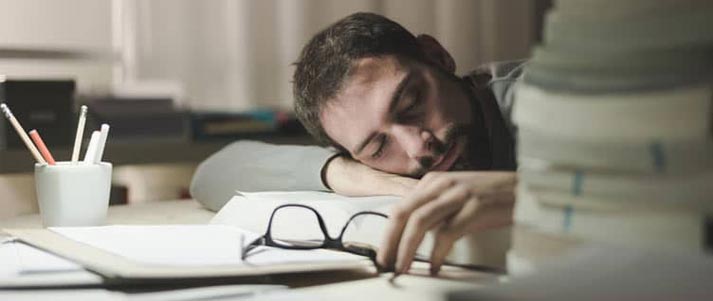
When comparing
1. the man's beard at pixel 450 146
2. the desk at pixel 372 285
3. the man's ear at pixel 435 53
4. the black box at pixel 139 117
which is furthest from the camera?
the black box at pixel 139 117

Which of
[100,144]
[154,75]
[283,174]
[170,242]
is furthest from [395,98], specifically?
[154,75]

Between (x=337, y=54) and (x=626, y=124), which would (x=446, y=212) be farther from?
(x=337, y=54)

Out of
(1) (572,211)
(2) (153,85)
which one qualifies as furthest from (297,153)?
(1) (572,211)

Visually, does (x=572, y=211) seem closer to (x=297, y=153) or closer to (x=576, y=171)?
(x=576, y=171)

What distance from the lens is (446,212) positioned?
61cm

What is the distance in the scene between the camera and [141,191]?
172 centimetres

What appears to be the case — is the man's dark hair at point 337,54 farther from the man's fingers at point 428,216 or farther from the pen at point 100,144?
the man's fingers at point 428,216

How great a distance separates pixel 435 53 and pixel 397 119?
9.4 inches

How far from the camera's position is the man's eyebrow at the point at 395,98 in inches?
42.5

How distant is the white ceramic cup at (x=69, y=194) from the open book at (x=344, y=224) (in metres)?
0.14

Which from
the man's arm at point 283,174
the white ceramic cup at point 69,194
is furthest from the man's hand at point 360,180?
the white ceramic cup at point 69,194

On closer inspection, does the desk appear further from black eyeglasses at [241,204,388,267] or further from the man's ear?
the man's ear

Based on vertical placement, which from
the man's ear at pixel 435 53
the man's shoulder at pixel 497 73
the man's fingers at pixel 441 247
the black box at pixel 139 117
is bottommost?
the black box at pixel 139 117

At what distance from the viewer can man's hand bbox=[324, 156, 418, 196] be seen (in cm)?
98
